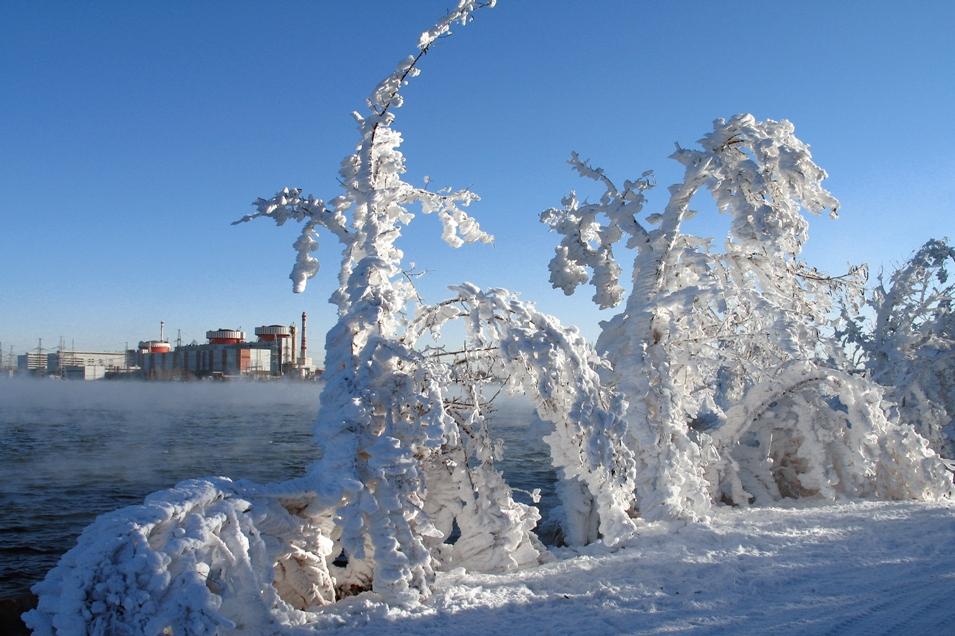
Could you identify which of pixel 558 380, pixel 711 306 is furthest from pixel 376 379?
pixel 711 306

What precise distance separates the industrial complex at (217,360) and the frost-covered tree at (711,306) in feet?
244

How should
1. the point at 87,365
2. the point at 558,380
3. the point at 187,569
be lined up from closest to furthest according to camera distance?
the point at 187,569
the point at 558,380
the point at 87,365

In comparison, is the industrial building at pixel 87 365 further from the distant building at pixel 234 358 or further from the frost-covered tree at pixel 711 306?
the frost-covered tree at pixel 711 306

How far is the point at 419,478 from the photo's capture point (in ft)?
19.7

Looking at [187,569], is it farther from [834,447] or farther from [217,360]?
[217,360]

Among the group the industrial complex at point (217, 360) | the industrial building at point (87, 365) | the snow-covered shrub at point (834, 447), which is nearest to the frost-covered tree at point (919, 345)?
the snow-covered shrub at point (834, 447)

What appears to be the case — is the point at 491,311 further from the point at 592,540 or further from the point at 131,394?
the point at 131,394

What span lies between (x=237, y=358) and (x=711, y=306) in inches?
3400

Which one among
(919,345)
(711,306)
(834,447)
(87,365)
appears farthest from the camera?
(87,365)

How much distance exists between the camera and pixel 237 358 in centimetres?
8856

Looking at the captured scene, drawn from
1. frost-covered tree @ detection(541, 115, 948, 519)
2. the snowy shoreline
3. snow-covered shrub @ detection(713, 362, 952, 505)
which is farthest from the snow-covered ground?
snow-covered shrub @ detection(713, 362, 952, 505)

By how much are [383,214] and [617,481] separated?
12.5 ft

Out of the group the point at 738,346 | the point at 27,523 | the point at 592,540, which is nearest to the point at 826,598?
the point at 592,540

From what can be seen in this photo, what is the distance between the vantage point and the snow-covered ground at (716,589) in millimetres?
4938
